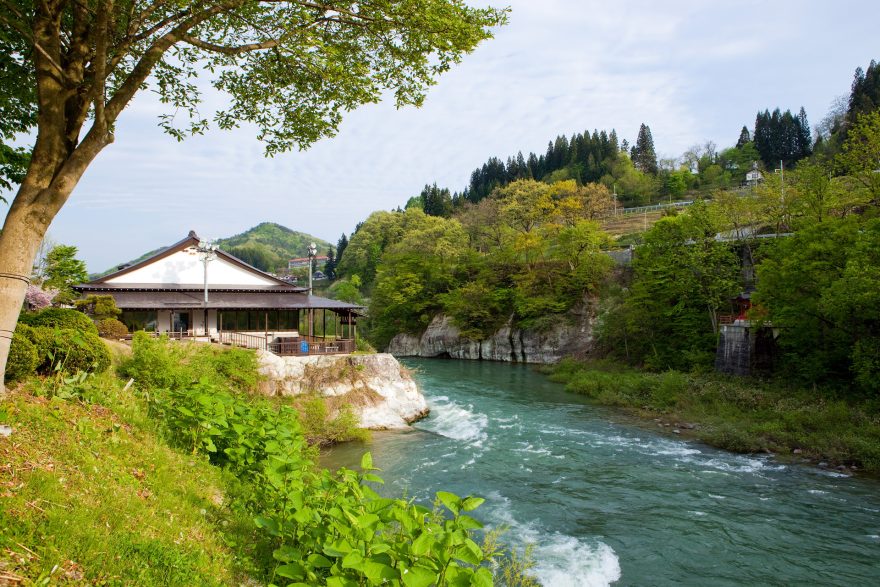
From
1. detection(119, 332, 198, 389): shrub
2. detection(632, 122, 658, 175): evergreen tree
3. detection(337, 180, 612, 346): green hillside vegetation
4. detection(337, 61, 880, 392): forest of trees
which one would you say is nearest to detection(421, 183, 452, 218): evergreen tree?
detection(337, 61, 880, 392): forest of trees

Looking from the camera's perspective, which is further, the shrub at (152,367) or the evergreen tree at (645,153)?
the evergreen tree at (645,153)

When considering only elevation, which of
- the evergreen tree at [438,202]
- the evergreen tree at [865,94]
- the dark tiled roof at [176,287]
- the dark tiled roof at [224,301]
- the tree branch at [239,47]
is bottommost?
the dark tiled roof at [224,301]

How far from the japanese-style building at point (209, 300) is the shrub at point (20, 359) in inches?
714

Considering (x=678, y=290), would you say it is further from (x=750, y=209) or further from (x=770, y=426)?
(x=770, y=426)

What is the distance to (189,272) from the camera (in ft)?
95.5

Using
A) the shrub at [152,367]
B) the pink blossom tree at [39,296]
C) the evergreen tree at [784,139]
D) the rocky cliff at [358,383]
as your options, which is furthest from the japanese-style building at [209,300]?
the evergreen tree at [784,139]

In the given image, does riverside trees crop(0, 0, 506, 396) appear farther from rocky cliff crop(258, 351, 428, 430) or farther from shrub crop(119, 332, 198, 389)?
rocky cliff crop(258, 351, 428, 430)

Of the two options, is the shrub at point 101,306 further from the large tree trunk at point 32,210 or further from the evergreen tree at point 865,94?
the evergreen tree at point 865,94

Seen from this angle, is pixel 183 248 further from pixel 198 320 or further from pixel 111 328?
pixel 111 328

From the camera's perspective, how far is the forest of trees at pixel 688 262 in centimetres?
2053

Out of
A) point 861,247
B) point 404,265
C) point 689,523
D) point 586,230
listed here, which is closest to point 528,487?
point 689,523

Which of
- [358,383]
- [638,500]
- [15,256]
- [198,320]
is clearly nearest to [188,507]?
[15,256]

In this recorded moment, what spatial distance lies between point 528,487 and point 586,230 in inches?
1355

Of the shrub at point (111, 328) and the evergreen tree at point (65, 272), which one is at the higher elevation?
the evergreen tree at point (65, 272)
